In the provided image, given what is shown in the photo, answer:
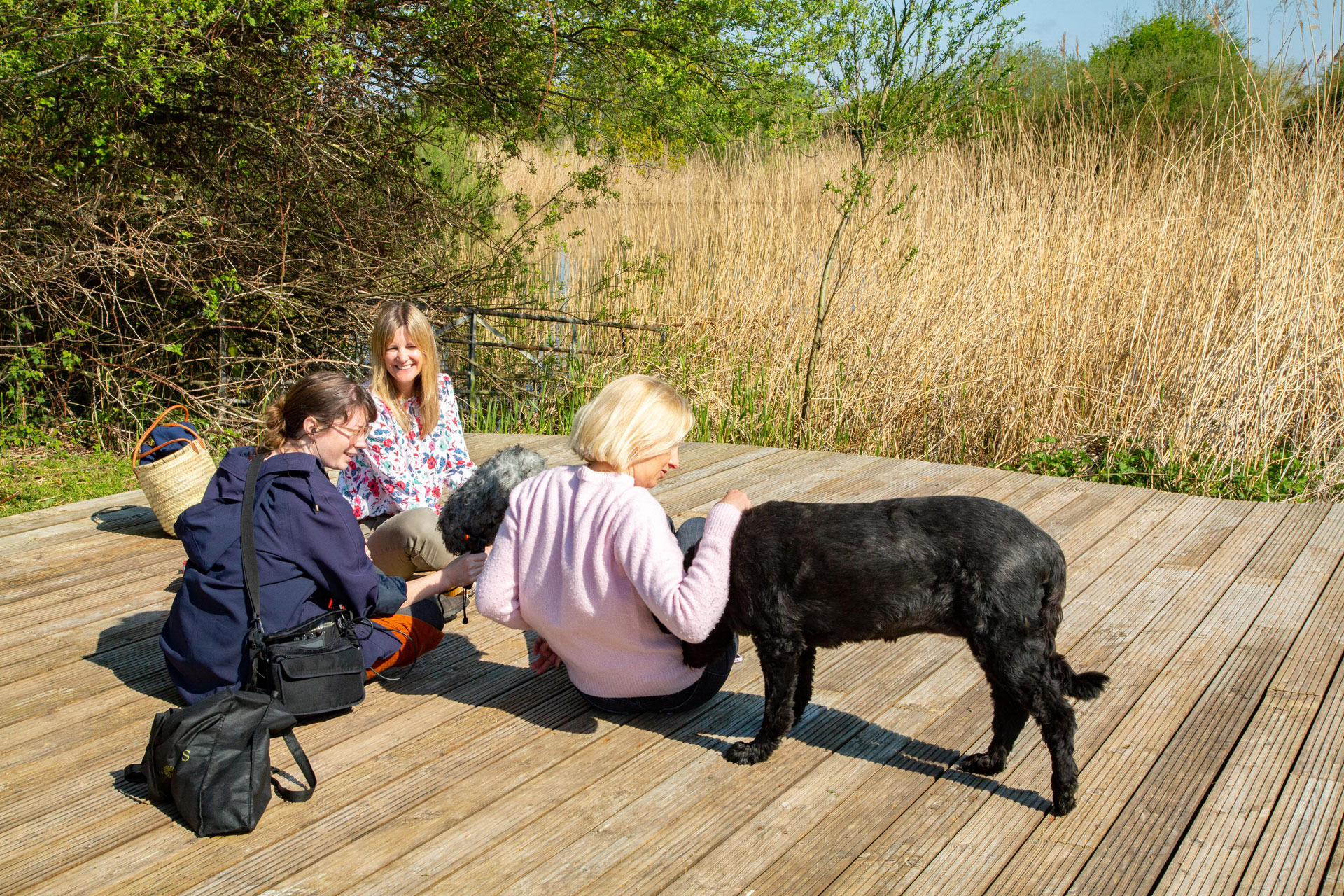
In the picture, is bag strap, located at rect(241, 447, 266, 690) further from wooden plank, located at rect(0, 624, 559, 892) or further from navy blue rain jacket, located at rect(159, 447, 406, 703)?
wooden plank, located at rect(0, 624, 559, 892)

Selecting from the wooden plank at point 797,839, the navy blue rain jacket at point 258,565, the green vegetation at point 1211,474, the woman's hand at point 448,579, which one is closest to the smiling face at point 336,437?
the navy blue rain jacket at point 258,565

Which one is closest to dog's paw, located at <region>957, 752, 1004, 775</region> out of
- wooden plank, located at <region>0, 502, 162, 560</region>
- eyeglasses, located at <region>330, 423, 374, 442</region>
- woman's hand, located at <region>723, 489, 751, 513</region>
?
woman's hand, located at <region>723, 489, 751, 513</region>

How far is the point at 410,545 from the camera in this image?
3646 mm

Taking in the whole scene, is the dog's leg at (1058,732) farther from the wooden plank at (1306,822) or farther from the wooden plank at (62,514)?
the wooden plank at (62,514)

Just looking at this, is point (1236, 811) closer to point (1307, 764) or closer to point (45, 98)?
point (1307, 764)

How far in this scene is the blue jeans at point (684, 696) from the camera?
2.72 m

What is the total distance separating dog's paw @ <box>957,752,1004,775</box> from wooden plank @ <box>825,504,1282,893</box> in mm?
22

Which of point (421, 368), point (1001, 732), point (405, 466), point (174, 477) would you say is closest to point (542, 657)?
point (1001, 732)

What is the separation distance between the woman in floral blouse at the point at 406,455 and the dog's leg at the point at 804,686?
156 centimetres

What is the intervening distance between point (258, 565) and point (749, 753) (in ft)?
4.44

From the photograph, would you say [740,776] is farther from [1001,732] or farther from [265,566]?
[265,566]

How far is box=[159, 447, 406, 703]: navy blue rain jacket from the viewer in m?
2.59

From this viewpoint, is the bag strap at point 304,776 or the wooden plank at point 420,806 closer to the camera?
the wooden plank at point 420,806

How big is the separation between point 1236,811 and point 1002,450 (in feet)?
14.0
